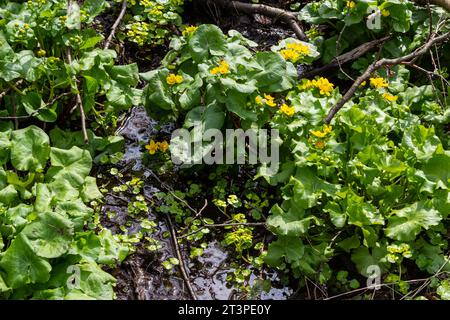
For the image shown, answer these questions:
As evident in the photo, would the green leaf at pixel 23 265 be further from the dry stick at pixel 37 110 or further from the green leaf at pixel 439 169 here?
the green leaf at pixel 439 169

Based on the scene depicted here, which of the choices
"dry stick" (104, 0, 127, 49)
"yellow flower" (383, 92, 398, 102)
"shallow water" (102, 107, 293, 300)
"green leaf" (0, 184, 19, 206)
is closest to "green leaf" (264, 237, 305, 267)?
"shallow water" (102, 107, 293, 300)

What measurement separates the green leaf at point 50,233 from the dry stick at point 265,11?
90.0 inches

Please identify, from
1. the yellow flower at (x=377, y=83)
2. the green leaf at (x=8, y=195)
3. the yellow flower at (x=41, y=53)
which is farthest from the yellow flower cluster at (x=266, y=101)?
the green leaf at (x=8, y=195)

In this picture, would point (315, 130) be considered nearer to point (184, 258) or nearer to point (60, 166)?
point (184, 258)

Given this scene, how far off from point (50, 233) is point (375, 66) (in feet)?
6.36

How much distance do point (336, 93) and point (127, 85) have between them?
116 cm

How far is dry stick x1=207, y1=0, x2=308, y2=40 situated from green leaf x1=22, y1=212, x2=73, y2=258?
2.29 m

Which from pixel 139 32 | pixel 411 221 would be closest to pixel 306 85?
pixel 411 221

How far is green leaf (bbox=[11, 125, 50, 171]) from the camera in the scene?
3.08 metres

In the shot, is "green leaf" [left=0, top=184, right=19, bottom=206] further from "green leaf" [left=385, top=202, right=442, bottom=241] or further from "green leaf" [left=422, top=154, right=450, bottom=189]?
"green leaf" [left=422, top=154, right=450, bottom=189]

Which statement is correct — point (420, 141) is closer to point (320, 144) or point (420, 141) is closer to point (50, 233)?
point (320, 144)

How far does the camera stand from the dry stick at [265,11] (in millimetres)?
4409

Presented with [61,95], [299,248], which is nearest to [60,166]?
[61,95]
